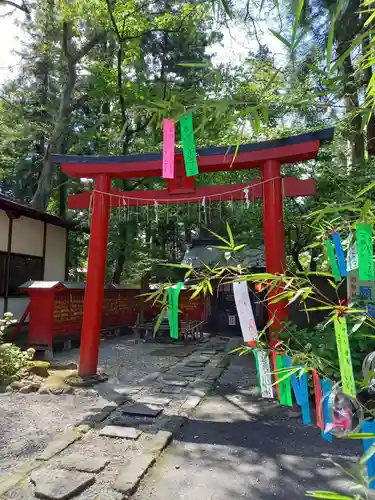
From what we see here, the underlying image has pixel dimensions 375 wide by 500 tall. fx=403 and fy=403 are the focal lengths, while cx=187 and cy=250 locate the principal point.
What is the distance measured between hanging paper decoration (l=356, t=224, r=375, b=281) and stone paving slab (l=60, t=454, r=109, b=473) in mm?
2867

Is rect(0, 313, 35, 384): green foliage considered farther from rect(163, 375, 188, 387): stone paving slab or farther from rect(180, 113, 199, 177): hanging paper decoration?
rect(180, 113, 199, 177): hanging paper decoration

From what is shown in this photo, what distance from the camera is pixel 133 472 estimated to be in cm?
356

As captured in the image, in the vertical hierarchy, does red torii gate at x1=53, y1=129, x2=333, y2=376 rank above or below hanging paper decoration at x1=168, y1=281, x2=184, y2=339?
above

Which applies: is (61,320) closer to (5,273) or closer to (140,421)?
(5,273)

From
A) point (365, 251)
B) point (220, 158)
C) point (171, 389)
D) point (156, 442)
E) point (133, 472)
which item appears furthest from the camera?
point (171, 389)

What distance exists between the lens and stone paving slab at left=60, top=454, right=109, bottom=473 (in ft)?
11.9

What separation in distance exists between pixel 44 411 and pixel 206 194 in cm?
412

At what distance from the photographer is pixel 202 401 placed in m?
6.12

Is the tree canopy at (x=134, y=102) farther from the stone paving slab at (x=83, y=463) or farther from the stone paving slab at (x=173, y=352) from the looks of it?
the stone paving slab at (x=83, y=463)

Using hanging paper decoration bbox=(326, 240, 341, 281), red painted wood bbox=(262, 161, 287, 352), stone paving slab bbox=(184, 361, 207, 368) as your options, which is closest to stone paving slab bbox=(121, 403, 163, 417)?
red painted wood bbox=(262, 161, 287, 352)

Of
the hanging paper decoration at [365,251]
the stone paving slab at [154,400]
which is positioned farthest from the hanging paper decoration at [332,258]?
the stone paving slab at [154,400]

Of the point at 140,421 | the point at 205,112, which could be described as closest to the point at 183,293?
the point at 140,421

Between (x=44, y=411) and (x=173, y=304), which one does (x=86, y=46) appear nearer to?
(x=44, y=411)

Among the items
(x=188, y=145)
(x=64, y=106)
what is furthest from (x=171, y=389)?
(x=64, y=106)
